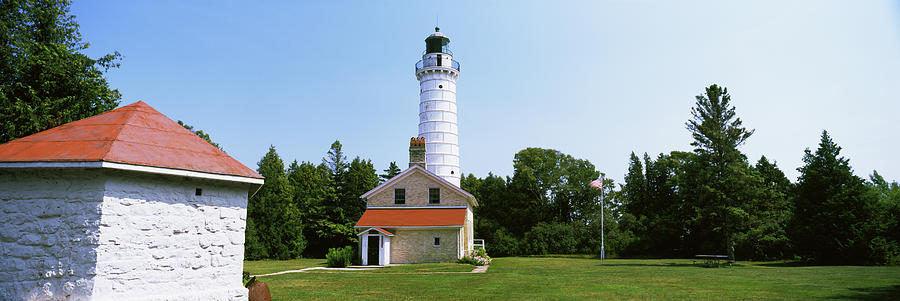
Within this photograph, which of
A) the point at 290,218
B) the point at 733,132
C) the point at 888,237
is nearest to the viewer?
the point at 888,237

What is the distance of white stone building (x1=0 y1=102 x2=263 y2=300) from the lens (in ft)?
21.7

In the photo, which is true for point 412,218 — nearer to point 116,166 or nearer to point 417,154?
point 417,154

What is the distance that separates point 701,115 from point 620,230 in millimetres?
15990

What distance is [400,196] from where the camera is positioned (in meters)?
29.2

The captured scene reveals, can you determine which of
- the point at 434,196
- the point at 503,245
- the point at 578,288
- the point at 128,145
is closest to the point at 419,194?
the point at 434,196

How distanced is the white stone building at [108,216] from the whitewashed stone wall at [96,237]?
1 cm

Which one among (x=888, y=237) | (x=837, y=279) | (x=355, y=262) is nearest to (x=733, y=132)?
(x=888, y=237)

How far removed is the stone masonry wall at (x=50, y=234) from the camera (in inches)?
261

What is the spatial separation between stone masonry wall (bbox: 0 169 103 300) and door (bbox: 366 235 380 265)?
19.8 m

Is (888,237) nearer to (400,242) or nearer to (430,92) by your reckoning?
(400,242)

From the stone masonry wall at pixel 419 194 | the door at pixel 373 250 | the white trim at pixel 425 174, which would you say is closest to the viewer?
the door at pixel 373 250

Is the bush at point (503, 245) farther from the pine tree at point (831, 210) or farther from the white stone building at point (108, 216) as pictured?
the white stone building at point (108, 216)

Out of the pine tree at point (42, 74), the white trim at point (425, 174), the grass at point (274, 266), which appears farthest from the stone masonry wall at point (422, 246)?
the pine tree at point (42, 74)

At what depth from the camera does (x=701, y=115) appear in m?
29.4
